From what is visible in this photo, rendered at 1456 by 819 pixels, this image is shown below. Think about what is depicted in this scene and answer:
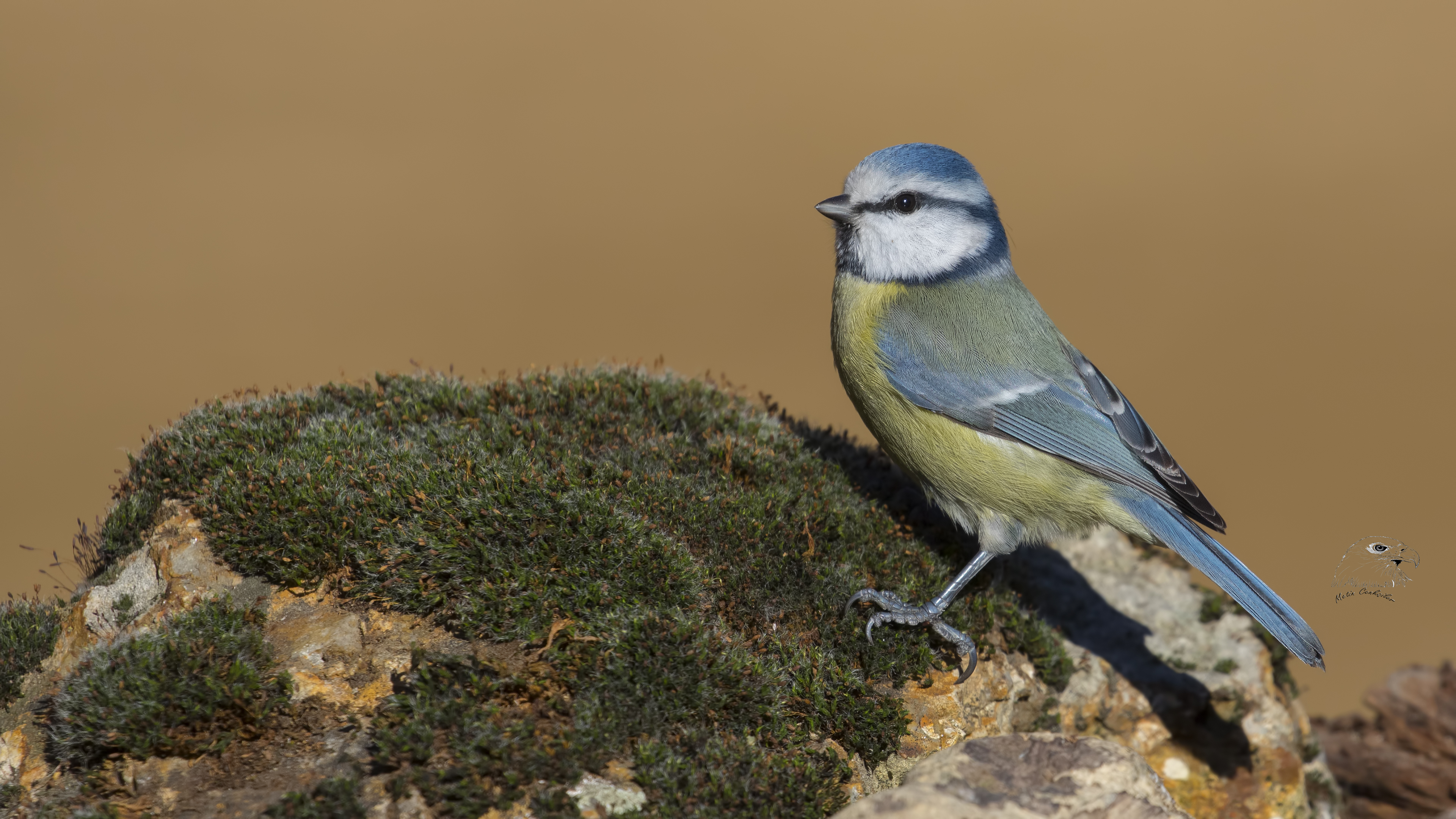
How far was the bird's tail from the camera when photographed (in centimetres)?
479

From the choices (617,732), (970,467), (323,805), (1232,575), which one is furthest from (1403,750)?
(323,805)

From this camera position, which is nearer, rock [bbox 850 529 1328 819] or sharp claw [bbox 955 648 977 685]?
sharp claw [bbox 955 648 977 685]

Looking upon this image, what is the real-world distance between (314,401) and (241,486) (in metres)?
1.18

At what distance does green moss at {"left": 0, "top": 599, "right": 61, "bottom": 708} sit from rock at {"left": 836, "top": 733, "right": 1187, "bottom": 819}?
4027 mm

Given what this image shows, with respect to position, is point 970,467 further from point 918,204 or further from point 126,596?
point 126,596

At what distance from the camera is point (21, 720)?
4465mm

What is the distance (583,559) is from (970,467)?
220 centimetres

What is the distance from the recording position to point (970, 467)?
5367 millimetres

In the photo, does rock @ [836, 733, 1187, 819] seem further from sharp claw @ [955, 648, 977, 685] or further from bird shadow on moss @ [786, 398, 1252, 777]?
bird shadow on moss @ [786, 398, 1252, 777]

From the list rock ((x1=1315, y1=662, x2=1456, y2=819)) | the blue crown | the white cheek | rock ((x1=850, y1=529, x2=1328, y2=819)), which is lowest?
rock ((x1=1315, y1=662, x2=1456, y2=819))

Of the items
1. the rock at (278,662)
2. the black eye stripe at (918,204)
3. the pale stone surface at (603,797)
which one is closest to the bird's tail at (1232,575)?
the black eye stripe at (918,204)

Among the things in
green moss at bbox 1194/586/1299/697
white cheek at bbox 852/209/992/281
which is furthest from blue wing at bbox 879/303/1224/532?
green moss at bbox 1194/586/1299/697

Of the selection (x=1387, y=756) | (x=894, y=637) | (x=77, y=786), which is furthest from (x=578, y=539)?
(x=1387, y=756)

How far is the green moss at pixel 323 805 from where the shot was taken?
369cm
